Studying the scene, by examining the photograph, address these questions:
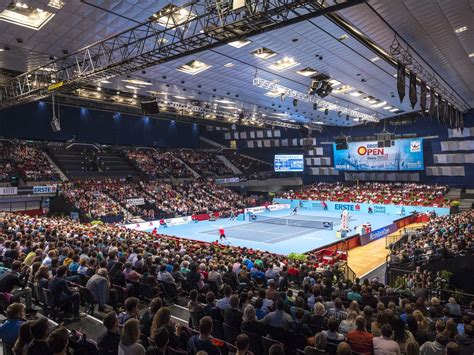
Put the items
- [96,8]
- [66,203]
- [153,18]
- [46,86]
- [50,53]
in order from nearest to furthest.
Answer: [96,8]
[153,18]
[50,53]
[46,86]
[66,203]

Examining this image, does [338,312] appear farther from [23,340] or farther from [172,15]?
[172,15]

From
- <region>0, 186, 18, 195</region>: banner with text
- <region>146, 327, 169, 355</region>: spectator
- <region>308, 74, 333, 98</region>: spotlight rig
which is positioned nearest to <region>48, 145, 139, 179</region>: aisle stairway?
<region>0, 186, 18, 195</region>: banner with text

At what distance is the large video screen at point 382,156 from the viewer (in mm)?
42188

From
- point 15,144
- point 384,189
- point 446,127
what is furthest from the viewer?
point 384,189

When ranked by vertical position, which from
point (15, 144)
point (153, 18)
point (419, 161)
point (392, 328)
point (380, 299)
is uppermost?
point (153, 18)

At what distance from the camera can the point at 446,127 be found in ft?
135

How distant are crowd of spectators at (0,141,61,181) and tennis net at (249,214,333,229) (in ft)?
69.5

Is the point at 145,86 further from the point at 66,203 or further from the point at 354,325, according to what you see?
the point at 354,325

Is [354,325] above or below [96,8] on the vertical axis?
below

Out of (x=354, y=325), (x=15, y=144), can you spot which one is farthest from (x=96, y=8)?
(x=15, y=144)

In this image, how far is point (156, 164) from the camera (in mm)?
46938

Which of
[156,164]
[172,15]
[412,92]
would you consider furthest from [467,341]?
[156,164]

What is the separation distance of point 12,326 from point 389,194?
145ft

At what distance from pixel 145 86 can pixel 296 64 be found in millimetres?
10831
